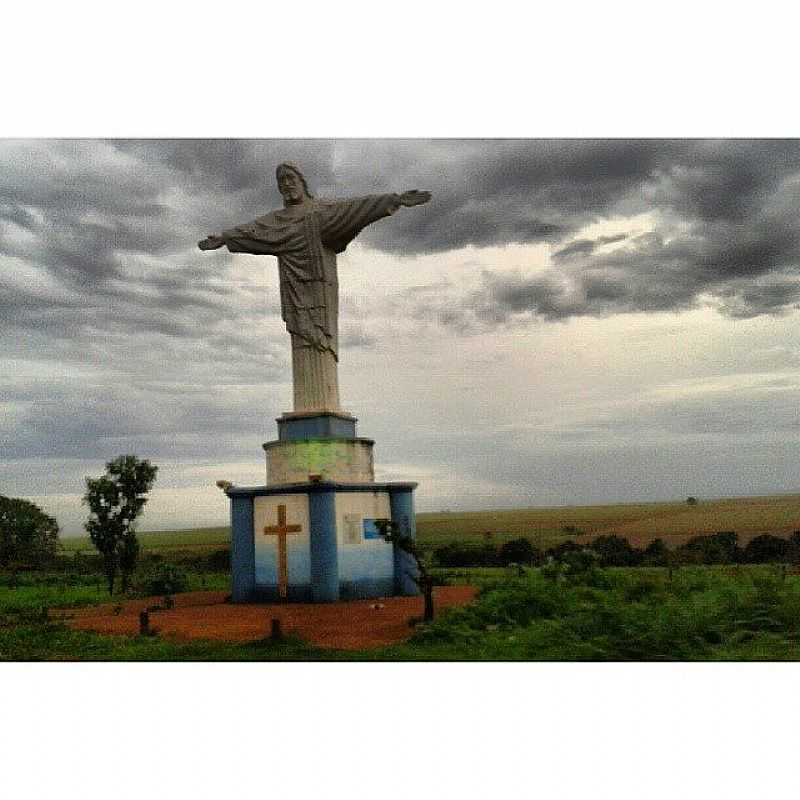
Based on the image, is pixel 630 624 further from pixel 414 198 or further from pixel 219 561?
pixel 219 561

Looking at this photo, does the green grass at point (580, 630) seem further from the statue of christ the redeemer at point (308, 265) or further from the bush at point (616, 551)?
the statue of christ the redeemer at point (308, 265)

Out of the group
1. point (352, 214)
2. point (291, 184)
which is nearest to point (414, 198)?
point (352, 214)

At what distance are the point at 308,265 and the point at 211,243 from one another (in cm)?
183

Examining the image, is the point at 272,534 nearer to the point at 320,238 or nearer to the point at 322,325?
the point at 322,325

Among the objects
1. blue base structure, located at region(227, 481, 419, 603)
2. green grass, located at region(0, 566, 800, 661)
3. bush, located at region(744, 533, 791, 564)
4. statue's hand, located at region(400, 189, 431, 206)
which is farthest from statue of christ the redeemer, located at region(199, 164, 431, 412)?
bush, located at region(744, 533, 791, 564)

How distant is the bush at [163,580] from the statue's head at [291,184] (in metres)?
7.20

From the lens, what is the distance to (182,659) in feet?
28.9

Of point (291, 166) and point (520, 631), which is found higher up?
point (291, 166)

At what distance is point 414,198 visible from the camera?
11711mm

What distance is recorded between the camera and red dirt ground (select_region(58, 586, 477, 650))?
9383 millimetres

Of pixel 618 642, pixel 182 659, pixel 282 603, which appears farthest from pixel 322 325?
pixel 618 642

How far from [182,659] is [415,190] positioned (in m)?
7.60

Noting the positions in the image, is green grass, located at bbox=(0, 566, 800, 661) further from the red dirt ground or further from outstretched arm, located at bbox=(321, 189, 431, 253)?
outstretched arm, located at bbox=(321, 189, 431, 253)

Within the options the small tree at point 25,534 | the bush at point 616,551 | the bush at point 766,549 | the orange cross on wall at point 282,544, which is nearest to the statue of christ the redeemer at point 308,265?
the orange cross on wall at point 282,544
